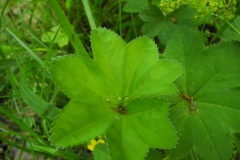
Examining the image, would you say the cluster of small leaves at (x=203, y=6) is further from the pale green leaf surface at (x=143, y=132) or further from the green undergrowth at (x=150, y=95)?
the pale green leaf surface at (x=143, y=132)

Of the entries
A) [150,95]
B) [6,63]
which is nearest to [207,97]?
[150,95]

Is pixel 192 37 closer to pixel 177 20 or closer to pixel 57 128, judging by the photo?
pixel 177 20

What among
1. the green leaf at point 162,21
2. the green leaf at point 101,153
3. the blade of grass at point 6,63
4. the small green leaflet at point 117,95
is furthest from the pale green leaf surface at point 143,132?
the blade of grass at point 6,63

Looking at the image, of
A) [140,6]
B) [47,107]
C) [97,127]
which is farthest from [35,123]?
[97,127]

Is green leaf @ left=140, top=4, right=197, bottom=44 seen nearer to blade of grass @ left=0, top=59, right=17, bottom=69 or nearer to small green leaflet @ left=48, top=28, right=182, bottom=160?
small green leaflet @ left=48, top=28, right=182, bottom=160

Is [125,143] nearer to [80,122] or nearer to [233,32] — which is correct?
[80,122]

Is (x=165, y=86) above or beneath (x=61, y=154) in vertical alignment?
above

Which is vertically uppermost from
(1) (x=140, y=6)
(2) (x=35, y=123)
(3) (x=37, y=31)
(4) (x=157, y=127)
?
(1) (x=140, y=6)

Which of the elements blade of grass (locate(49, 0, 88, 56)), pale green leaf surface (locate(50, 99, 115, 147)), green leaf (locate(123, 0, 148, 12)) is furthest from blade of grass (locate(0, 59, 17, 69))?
pale green leaf surface (locate(50, 99, 115, 147))
